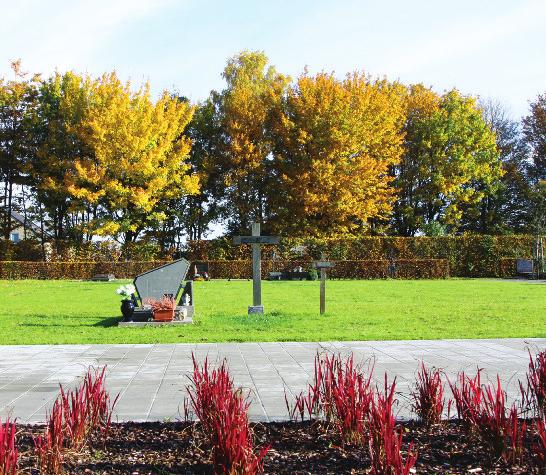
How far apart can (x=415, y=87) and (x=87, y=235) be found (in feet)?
85.0

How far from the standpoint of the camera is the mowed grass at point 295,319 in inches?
423

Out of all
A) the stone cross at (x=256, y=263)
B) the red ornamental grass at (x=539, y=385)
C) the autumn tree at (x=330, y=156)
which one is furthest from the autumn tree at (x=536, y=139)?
the red ornamental grass at (x=539, y=385)

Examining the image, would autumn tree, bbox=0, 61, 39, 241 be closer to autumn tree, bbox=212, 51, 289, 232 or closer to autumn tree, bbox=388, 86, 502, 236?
autumn tree, bbox=212, 51, 289, 232

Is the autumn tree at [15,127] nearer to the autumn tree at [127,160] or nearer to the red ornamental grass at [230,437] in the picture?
the autumn tree at [127,160]

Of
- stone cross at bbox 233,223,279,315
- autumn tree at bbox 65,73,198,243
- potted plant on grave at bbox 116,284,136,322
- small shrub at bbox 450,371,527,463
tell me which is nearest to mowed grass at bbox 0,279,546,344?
stone cross at bbox 233,223,279,315

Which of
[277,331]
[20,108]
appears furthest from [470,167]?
[277,331]

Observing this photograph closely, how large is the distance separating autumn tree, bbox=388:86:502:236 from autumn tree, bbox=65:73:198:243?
15.3 meters

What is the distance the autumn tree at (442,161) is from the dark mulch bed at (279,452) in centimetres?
3681

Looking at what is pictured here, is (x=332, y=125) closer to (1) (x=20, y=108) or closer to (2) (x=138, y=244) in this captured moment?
(2) (x=138, y=244)

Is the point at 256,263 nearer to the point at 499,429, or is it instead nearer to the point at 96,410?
the point at 96,410

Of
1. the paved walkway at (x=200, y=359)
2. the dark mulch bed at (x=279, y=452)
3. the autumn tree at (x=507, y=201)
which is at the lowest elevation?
the paved walkway at (x=200, y=359)

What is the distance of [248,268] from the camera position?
35.2 meters

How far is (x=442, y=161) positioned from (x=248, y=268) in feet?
52.2

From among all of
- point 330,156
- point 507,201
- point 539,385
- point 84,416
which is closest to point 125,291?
point 84,416
